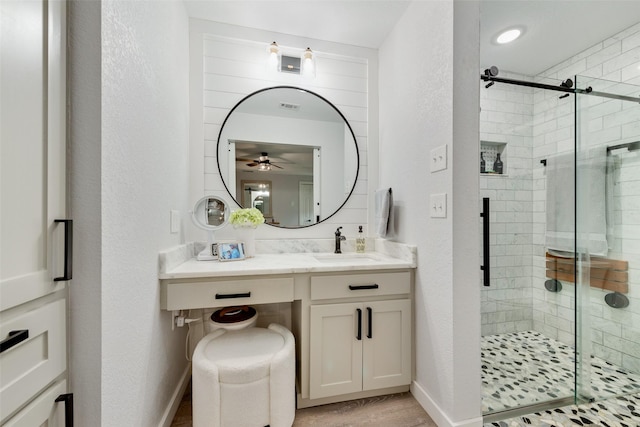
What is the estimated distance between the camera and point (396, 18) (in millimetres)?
1849

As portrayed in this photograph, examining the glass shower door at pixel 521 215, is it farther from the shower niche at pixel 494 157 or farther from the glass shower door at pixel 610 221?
the glass shower door at pixel 610 221

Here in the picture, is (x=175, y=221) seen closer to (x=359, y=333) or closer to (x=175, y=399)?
(x=175, y=399)

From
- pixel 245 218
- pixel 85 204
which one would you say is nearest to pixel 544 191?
pixel 245 218

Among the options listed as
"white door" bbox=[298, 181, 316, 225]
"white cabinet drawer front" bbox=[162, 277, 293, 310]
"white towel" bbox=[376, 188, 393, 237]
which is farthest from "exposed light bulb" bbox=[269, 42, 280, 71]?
"white cabinet drawer front" bbox=[162, 277, 293, 310]

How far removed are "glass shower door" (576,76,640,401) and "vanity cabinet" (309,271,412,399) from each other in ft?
4.33

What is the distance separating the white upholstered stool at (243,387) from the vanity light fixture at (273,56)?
1932mm

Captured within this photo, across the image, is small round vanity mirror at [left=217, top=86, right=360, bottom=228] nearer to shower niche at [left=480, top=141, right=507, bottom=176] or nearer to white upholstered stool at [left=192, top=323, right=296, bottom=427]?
white upholstered stool at [left=192, top=323, right=296, bottom=427]

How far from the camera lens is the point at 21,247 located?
66 centimetres

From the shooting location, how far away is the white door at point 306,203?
80.7 inches

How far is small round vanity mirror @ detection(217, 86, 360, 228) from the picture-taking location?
1961 mm

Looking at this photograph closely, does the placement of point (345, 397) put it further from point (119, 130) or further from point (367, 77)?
point (367, 77)

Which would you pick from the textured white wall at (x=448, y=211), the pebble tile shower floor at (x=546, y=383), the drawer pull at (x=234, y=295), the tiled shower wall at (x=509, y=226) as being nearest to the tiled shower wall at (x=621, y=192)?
the pebble tile shower floor at (x=546, y=383)

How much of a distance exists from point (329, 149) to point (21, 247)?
179cm

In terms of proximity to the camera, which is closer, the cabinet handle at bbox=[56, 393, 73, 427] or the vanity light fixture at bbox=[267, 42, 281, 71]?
the cabinet handle at bbox=[56, 393, 73, 427]
